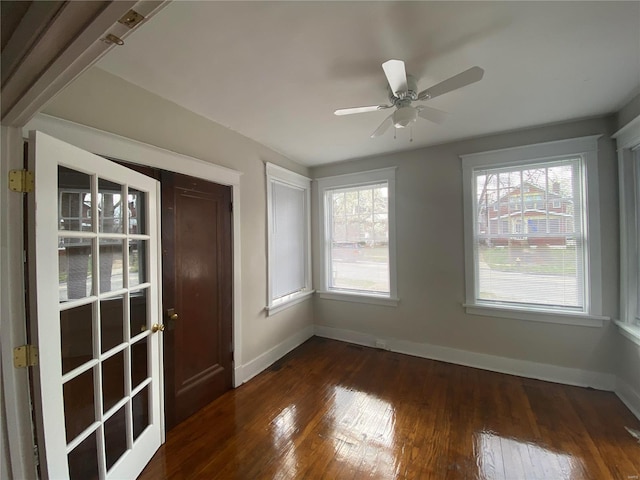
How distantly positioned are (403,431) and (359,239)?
218cm

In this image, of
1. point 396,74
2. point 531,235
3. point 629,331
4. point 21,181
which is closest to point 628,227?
point 531,235

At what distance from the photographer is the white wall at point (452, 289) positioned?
7.73ft

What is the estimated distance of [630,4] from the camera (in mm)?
1218

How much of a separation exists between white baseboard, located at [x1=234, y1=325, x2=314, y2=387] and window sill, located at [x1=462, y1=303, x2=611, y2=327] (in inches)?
81.7

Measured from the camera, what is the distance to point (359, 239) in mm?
3559

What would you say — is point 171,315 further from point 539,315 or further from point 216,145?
point 539,315

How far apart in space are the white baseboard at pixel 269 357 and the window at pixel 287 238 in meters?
0.46

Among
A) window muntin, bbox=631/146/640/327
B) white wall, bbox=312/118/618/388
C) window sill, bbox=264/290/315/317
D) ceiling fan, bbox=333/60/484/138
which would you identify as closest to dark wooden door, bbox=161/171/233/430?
window sill, bbox=264/290/315/317

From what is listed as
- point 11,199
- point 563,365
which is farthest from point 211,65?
point 563,365

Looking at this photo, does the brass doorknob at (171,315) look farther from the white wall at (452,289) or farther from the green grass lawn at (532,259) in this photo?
the green grass lawn at (532,259)

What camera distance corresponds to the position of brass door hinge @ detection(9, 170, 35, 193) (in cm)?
106

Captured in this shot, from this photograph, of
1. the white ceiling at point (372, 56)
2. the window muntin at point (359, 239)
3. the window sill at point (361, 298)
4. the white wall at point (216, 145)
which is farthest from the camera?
the window muntin at point (359, 239)

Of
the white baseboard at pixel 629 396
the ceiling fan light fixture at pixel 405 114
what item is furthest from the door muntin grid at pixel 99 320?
the white baseboard at pixel 629 396

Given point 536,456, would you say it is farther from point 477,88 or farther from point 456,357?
point 477,88
